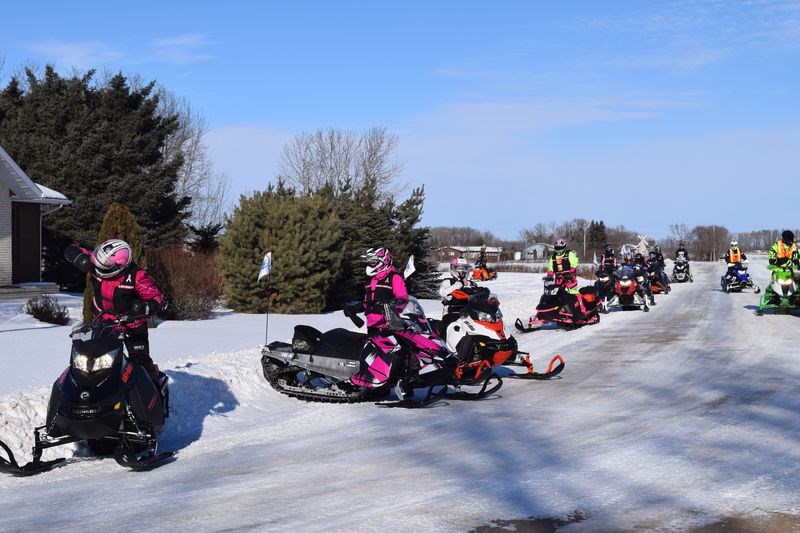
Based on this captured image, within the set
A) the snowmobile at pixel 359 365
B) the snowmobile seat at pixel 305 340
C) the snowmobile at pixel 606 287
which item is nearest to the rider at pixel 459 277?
the snowmobile at pixel 359 365

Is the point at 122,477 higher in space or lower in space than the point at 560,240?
lower

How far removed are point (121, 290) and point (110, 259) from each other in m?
0.31

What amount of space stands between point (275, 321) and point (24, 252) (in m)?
12.9

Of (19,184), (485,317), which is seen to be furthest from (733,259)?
(19,184)

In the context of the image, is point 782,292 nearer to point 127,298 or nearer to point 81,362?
point 127,298

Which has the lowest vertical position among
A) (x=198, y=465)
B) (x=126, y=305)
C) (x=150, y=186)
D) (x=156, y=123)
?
(x=198, y=465)

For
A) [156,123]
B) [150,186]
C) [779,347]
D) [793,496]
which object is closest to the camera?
[793,496]

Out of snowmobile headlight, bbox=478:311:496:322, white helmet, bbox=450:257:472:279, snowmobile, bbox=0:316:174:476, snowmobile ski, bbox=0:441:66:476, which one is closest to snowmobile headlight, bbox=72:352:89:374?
snowmobile, bbox=0:316:174:476

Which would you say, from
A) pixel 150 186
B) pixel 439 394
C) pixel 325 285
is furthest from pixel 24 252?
pixel 439 394

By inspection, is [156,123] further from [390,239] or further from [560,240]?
[560,240]

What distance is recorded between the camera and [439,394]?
10.1m

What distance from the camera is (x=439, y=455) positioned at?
7.32 metres

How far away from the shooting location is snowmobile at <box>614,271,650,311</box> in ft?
79.9

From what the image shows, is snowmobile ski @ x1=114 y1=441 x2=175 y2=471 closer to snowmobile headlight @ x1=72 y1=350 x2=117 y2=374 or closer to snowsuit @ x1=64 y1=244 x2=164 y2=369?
snowmobile headlight @ x1=72 y1=350 x2=117 y2=374
